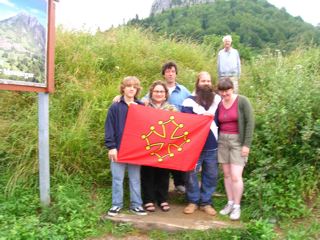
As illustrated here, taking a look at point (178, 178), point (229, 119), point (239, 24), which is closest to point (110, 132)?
point (178, 178)

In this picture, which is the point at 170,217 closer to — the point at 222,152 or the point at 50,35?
the point at 222,152

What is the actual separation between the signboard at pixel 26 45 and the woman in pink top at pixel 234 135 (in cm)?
204

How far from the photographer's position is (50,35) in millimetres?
4625

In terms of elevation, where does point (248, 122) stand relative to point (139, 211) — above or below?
above

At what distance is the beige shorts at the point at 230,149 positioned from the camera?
472 cm

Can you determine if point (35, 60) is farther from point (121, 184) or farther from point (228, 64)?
point (228, 64)

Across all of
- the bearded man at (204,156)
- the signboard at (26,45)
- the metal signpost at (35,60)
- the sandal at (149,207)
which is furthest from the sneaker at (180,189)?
the signboard at (26,45)

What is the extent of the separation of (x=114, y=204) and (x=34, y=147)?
4.72 feet

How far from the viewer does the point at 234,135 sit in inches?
186

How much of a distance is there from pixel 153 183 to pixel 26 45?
2.25m

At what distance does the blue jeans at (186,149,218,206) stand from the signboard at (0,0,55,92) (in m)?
2.02

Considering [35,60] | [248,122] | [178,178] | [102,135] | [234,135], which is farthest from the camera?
[102,135]

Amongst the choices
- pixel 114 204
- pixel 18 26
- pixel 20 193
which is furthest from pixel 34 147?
pixel 18 26

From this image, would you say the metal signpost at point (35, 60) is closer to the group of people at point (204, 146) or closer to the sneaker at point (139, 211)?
the group of people at point (204, 146)
